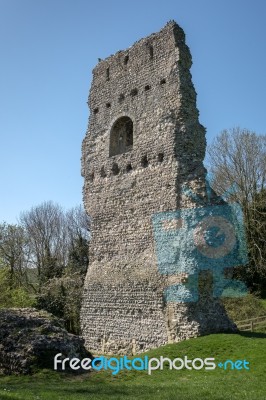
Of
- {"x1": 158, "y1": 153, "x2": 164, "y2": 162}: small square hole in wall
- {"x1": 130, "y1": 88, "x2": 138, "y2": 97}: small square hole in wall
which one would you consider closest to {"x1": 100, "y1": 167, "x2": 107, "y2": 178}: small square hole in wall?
{"x1": 158, "y1": 153, "x2": 164, "y2": 162}: small square hole in wall

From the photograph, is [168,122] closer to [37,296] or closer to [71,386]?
[71,386]

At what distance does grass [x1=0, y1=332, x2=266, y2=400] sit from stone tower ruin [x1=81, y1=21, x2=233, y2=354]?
113cm

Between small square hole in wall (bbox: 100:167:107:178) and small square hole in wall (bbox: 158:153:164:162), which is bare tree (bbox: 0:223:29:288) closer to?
small square hole in wall (bbox: 100:167:107:178)

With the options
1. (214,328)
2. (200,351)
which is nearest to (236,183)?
(214,328)

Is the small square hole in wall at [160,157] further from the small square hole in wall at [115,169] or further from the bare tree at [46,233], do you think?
the bare tree at [46,233]

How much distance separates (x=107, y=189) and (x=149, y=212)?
2.26 meters

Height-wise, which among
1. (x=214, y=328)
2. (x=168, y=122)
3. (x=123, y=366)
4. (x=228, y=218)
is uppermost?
(x=168, y=122)

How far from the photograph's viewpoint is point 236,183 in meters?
26.2

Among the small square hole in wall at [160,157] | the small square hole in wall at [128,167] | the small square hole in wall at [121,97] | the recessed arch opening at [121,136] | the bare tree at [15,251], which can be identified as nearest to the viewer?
the small square hole in wall at [160,157]

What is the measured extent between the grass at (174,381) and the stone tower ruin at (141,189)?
Answer: 3.72ft

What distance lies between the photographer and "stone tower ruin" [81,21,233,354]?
40.0 ft

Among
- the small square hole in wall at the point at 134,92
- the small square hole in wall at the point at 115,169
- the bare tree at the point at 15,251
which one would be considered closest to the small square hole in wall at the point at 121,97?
the small square hole in wall at the point at 134,92

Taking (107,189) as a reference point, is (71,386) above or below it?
below

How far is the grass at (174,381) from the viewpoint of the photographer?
6.86 metres
